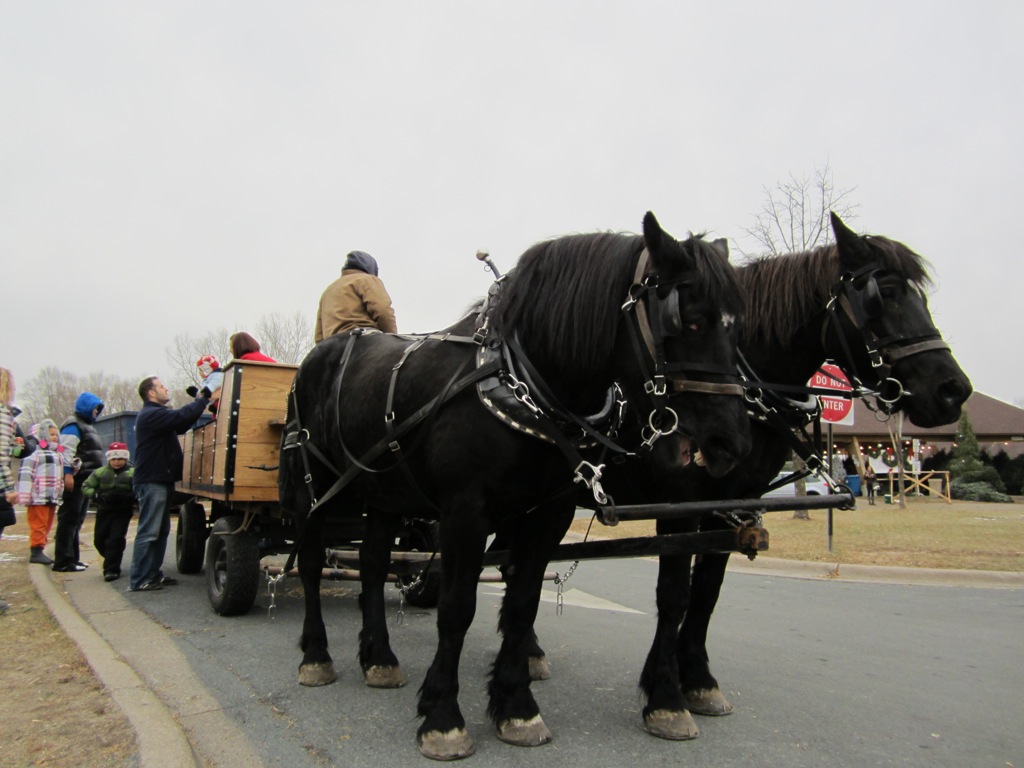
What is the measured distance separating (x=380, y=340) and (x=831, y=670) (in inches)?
144

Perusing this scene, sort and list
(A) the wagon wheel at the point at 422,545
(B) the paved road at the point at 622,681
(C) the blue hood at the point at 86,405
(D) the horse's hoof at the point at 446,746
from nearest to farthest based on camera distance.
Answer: (D) the horse's hoof at the point at 446,746
(B) the paved road at the point at 622,681
(A) the wagon wheel at the point at 422,545
(C) the blue hood at the point at 86,405

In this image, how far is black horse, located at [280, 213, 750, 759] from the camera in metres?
3.02

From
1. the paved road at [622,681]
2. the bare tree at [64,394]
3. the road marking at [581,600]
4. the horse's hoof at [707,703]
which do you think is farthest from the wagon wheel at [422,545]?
the bare tree at [64,394]

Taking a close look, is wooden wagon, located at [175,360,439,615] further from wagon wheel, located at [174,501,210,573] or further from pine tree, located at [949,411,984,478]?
pine tree, located at [949,411,984,478]

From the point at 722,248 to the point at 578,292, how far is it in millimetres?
662

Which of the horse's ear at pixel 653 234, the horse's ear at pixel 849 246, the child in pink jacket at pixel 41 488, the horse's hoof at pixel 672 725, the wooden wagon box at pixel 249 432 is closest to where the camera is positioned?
the horse's ear at pixel 653 234

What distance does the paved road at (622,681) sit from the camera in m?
3.42

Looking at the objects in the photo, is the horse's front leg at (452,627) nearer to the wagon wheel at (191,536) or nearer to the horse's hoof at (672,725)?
the horse's hoof at (672,725)

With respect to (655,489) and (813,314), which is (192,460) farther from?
(813,314)

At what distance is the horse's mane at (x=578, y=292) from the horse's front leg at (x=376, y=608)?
1793mm

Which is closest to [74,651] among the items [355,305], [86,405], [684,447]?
[355,305]

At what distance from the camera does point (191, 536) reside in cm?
845

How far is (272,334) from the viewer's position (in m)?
40.2

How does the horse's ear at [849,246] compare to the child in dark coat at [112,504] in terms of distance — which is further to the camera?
the child in dark coat at [112,504]
